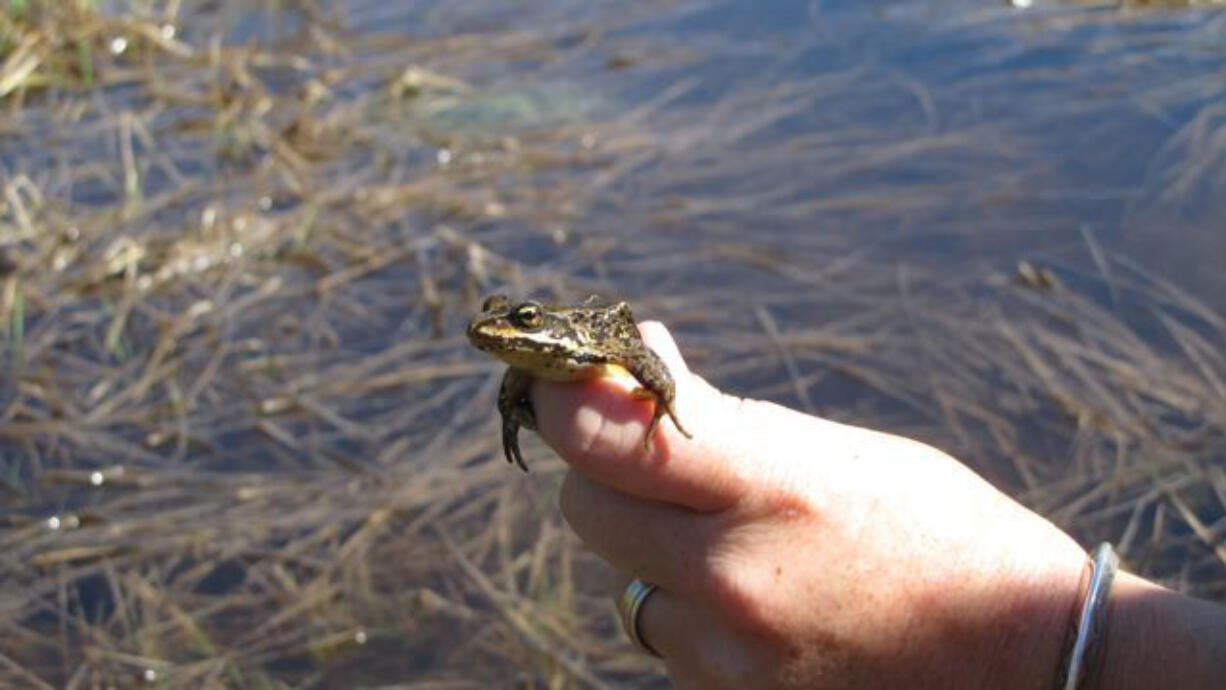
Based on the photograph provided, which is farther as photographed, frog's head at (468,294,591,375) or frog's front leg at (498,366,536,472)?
frog's front leg at (498,366,536,472)

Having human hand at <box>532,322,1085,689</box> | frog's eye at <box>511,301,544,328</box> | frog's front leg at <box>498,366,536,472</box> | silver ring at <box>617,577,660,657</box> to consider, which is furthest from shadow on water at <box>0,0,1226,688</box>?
frog's eye at <box>511,301,544,328</box>

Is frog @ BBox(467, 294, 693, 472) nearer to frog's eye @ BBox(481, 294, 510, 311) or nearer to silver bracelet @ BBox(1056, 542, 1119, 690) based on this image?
frog's eye @ BBox(481, 294, 510, 311)

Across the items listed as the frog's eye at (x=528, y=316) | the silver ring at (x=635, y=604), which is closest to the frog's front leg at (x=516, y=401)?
the frog's eye at (x=528, y=316)

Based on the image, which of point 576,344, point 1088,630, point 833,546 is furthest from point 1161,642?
point 576,344

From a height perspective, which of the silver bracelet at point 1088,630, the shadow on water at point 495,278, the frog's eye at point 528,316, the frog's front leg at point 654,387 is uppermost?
the frog's eye at point 528,316

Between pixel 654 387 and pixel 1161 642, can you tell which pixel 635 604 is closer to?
pixel 654 387

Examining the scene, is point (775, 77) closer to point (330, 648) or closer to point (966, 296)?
point (966, 296)

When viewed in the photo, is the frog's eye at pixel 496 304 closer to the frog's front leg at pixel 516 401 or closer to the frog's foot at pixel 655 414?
the frog's front leg at pixel 516 401
